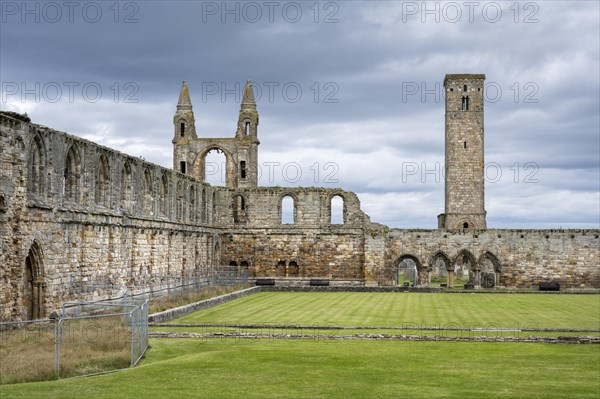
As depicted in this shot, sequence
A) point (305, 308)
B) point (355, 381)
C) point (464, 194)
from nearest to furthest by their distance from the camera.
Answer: point (355, 381) < point (305, 308) < point (464, 194)

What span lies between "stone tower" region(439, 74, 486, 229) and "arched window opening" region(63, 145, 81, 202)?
140ft

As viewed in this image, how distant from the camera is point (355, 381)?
15.5 m

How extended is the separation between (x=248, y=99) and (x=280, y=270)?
15298 mm

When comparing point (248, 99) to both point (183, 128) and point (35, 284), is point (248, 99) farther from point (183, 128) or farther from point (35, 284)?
point (35, 284)

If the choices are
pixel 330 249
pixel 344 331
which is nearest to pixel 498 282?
pixel 330 249

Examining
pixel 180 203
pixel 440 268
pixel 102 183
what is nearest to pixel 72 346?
pixel 102 183

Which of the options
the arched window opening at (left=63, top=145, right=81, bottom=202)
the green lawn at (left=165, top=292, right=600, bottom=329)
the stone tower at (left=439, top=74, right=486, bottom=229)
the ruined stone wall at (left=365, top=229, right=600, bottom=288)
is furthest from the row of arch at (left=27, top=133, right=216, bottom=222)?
the stone tower at (left=439, top=74, right=486, bottom=229)

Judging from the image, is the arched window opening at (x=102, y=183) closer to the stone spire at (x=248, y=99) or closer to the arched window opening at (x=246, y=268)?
the arched window opening at (x=246, y=268)

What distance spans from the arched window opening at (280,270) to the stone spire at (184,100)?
15482 mm

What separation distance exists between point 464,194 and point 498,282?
1655 cm

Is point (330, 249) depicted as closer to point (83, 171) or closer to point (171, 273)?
point (171, 273)

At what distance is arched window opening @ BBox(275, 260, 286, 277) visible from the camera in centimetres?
5206

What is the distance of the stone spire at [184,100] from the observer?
60281 mm

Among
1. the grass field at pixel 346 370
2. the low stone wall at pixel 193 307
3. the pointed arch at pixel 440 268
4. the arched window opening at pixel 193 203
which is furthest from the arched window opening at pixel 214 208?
the grass field at pixel 346 370
